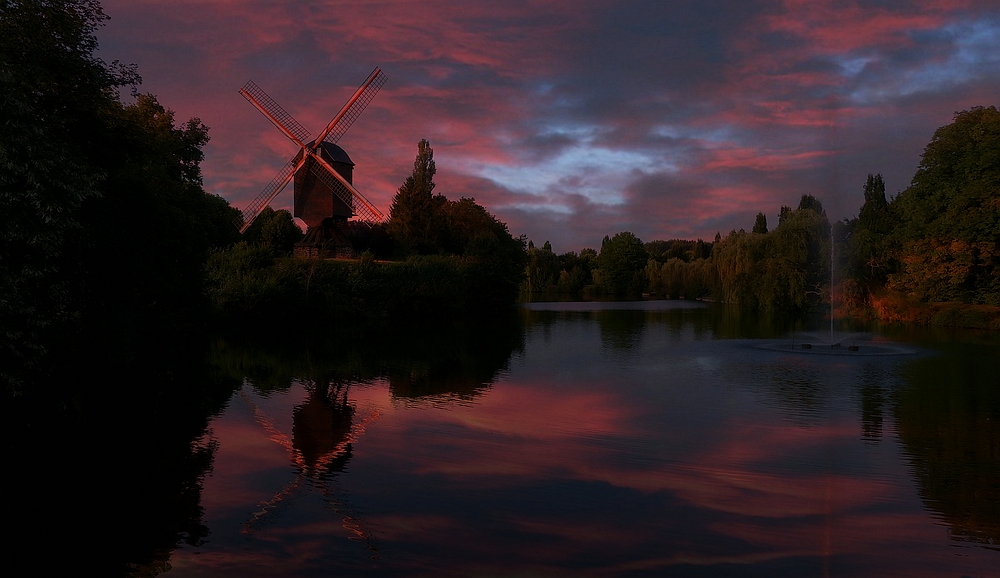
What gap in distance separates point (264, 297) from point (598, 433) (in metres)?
30.6

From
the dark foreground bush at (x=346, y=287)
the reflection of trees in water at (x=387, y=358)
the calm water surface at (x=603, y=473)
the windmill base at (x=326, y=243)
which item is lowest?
the calm water surface at (x=603, y=473)

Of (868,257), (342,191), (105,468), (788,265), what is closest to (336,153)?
(342,191)

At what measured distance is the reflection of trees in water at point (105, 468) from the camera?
8227 millimetres

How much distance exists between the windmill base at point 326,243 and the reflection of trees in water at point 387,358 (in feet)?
46.1

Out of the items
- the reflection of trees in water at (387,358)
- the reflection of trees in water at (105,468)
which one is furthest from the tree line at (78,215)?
the reflection of trees in water at (387,358)

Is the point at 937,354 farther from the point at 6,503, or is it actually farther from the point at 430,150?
the point at 430,150

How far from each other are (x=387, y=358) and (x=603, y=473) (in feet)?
54.7

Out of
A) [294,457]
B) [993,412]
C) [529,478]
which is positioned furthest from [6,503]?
[993,412]

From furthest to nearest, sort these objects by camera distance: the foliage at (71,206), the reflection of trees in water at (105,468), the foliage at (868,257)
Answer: the foliage at (868,257) < the foliage at (71,206) < the reflection of trees in water at (105,468)

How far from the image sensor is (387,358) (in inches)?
1065

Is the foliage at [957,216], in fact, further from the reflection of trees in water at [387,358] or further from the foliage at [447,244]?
the foliage at [447,244]

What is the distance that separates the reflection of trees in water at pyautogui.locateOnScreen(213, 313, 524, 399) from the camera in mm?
20938

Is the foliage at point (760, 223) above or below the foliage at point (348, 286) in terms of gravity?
above

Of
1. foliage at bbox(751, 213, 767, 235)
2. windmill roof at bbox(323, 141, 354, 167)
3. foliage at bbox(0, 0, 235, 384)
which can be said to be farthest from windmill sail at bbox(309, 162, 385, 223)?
foliage at bbox(751, 213, 767, 235)
